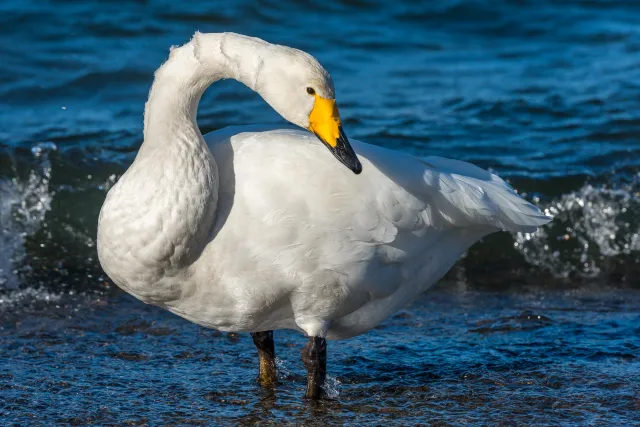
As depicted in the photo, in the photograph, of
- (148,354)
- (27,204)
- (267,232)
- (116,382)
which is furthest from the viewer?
(27,204)

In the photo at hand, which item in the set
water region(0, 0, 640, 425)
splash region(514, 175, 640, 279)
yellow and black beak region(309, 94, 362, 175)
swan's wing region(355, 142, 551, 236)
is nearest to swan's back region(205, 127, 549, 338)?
swan's wing region(355, 142, 551, 236)

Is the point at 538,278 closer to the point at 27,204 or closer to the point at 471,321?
the point at 471,321

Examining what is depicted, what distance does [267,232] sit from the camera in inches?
181

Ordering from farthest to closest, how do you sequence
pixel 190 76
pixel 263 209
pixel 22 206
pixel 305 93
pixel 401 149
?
pixel 401 149 → pixel 22 206 → pixel 190 76 → pixel 263 209 → pixel 305 93

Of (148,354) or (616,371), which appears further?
(148,354)

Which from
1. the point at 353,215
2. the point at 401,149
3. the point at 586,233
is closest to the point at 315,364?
the point at 353,215

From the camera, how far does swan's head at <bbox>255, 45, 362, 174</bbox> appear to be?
14.3ft

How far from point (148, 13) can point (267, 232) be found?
874cm

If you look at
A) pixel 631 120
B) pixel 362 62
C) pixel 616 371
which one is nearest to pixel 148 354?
pixel 616 371

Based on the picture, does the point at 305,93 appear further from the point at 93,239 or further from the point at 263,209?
the point at 93,239

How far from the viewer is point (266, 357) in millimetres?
5430

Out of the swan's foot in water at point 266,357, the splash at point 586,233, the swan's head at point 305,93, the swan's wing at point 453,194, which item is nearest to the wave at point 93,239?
the splash at point 586,233

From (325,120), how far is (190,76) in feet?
2.29

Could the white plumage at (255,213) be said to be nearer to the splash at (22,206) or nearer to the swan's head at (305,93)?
the swan's head at (305,93)
